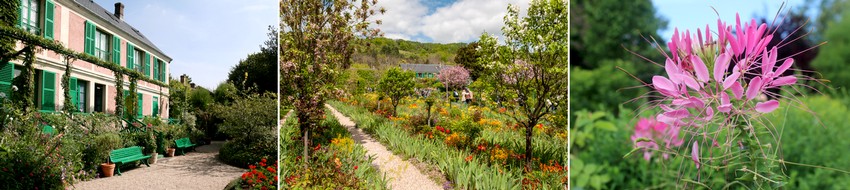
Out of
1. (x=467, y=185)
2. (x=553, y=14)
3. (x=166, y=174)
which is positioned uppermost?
(x=553, y=14)

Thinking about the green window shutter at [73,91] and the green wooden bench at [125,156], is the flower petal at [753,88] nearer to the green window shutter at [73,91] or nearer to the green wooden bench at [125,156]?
the green window shutter at [73,91]

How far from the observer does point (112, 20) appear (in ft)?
13.5

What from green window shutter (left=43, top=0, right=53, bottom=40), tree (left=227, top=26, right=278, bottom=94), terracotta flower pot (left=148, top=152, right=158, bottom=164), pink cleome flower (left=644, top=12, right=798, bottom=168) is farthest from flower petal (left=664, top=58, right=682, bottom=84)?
terracotta flower pot (left=148, top=152, right=158, bottom=164)

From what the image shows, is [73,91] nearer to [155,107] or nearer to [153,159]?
[155,107]

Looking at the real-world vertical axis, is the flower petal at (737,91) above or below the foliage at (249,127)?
above

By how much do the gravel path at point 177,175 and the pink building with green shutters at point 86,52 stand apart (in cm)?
79

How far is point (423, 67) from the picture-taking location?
10.4 ft

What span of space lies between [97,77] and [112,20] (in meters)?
0.57

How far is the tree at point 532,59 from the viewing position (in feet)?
10.7

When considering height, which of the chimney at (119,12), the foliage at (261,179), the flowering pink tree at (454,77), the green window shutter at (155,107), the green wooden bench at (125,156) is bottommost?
the foliage at (261,179)

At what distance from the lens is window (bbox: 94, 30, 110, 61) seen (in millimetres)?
4094

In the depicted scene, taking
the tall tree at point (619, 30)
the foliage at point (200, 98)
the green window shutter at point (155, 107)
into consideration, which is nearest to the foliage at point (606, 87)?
the tall tree at point (619, 30)

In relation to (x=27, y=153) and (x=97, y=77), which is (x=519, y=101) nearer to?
(x=97, y=77)

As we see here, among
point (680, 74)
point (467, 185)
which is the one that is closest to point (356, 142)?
point (467, 185)
